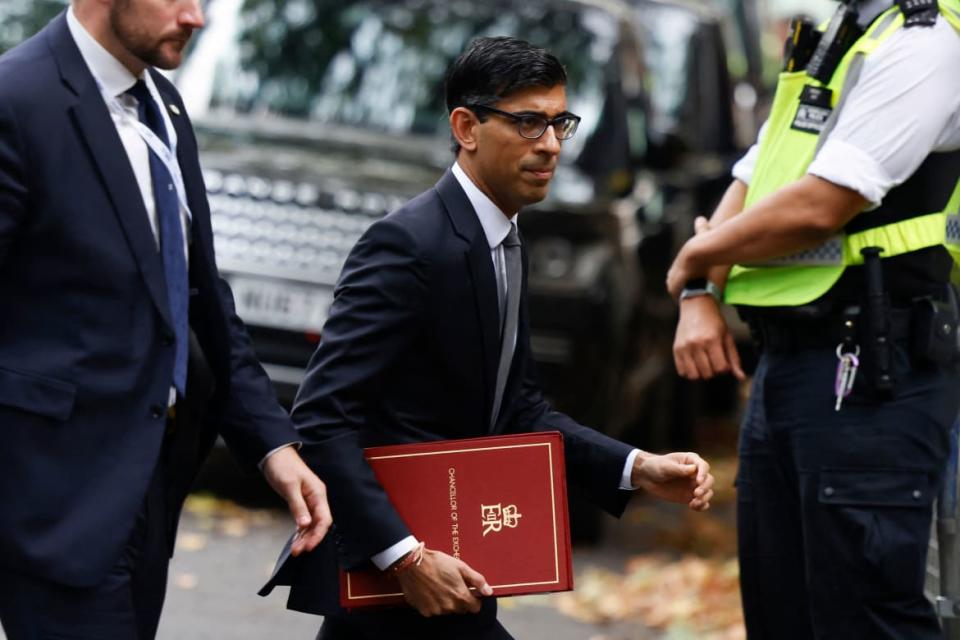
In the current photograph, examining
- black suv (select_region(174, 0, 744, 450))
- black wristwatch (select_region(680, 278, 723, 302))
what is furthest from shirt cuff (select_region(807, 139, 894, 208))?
black suv (select_region(174, 0, 744, 450))

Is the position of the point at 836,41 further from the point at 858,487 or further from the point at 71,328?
the point at 71,328

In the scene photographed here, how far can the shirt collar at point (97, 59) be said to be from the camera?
10.2 feet

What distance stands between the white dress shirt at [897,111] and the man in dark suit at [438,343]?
0.71m

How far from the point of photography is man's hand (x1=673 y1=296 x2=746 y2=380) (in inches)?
162

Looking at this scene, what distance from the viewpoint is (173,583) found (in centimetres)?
664

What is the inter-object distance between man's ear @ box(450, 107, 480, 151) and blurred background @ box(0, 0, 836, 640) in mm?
3024

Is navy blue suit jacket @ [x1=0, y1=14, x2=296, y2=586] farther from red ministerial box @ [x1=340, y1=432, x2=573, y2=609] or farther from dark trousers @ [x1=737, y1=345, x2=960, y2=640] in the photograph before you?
dark trousers @ [x1=737, y1=345, x2=960, y2=640]

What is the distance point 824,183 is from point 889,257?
0.70 feet

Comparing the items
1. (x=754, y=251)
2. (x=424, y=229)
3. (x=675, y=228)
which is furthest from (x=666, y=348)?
(x=424, y=229)

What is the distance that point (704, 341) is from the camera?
13.5ft

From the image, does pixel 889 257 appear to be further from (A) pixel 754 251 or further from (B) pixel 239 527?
(B) pixel 239 527

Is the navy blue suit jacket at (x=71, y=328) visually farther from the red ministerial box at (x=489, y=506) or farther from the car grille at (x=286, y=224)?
the car grille at (x=286, y=224)

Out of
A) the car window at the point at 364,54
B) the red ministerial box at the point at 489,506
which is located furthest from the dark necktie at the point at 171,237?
the car window at the point at 364,54

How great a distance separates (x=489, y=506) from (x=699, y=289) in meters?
1.05
